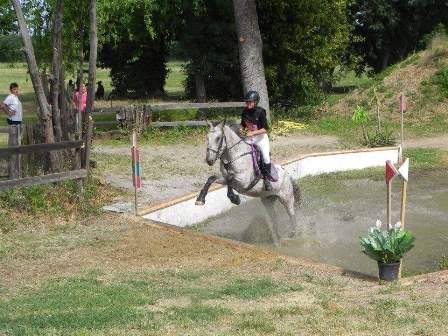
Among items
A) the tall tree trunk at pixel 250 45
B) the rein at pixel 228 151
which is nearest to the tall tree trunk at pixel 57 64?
the rein at pixel 228 151

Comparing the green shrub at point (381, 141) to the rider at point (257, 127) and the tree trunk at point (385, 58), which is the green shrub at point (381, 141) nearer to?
the rider at point (257, 127)

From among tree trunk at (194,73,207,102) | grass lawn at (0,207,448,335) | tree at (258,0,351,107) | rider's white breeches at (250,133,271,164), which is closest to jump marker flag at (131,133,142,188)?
grass lawn at (0,207,448,335)

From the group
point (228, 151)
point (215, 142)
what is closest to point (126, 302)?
point (215, 142)

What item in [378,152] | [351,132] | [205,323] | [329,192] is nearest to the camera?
[205,323]

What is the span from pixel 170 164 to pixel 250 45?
8.48m

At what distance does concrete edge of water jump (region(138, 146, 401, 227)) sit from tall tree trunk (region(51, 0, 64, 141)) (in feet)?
8.35

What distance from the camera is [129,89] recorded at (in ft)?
147

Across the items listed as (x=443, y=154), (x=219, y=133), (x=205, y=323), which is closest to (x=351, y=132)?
(x=443, y=154)

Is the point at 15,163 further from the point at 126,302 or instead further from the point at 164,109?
the point at 164,109

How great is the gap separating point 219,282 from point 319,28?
23590 millimetres

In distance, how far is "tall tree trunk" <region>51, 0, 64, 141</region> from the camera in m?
15.1

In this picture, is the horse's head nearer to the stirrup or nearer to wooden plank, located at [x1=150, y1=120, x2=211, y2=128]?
the stirrup

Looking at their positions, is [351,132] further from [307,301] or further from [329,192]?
[307,301]

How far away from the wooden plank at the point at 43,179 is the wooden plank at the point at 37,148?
469 millimetres
